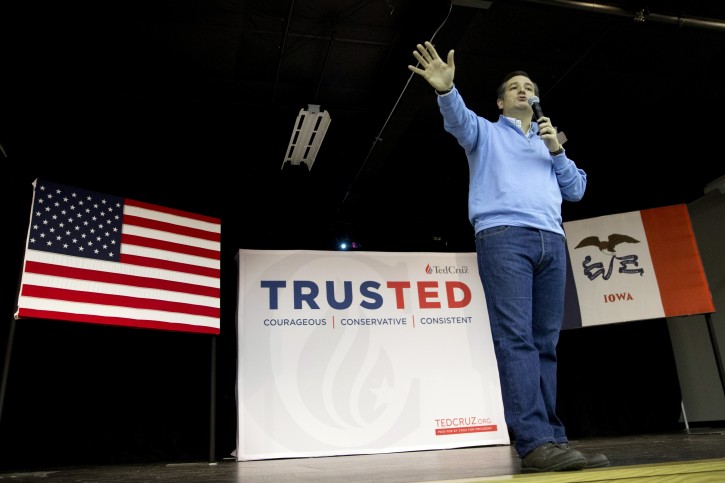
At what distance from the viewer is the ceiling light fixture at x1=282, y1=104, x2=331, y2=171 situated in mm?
4965

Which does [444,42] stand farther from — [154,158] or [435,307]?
[154,158]

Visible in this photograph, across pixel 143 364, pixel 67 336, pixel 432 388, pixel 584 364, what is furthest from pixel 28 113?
pixel 584 364

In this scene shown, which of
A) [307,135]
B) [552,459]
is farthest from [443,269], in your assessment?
[552,459]

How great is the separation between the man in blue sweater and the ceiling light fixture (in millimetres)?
3136

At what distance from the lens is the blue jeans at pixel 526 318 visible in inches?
62.6

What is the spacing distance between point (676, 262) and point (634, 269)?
314 mm

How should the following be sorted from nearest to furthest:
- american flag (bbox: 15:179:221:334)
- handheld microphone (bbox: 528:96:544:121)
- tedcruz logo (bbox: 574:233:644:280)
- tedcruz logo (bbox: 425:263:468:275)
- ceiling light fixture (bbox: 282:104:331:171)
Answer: handheld microphone (bbox: 528:96:544:121) < american flag (bbox: 15:179:221:334) < tedcruz logo (bbox: 425:263:468:275) < tedcruz logo (bbox: 574:233:644:280) < ceiling light fixture (bbox: 282:104:331:171)

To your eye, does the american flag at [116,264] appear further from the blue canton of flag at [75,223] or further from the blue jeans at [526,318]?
the blue jeans at [526,318]

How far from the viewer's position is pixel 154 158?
551 cm

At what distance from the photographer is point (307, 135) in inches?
208

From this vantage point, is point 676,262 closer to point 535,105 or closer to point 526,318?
point 535,105

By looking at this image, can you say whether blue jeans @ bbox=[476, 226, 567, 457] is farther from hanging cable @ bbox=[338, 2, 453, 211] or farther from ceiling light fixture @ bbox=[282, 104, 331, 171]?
ceiling light fixture @ bbox=[282, 104, 331, 171]

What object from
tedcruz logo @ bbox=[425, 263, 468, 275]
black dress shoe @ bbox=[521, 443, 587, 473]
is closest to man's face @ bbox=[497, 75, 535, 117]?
black dress shoe @ bbox=[521, 443, 587, 473]

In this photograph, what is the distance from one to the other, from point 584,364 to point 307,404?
337 centimetres
